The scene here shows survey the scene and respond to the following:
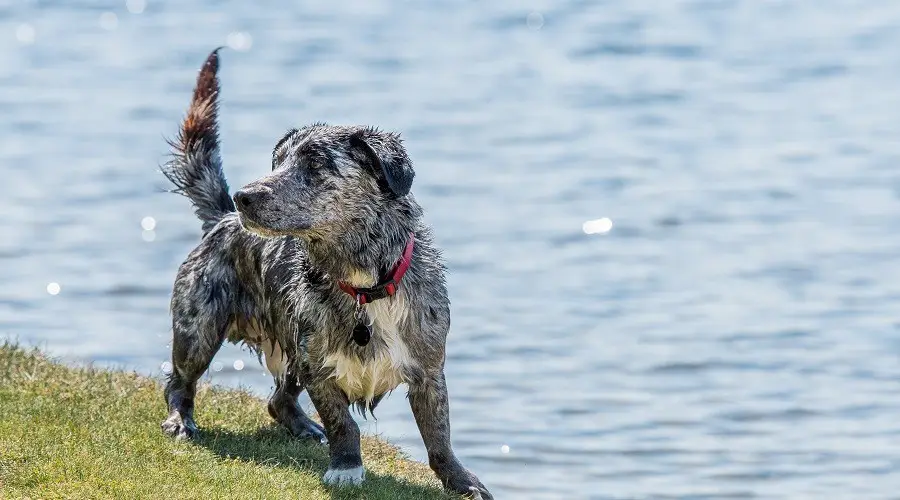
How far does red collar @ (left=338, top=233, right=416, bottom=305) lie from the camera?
6.74 meters

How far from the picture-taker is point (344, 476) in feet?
22.7

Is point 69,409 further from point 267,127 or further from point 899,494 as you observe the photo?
point 267,127

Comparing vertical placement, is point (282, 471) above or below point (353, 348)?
below

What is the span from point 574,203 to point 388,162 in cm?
873

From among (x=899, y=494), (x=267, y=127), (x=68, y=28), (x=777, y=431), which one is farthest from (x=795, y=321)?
(x=68, y=28)

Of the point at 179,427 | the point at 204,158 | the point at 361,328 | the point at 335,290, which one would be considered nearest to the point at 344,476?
the point at 361,328

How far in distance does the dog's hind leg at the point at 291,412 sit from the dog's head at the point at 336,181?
5.15ft

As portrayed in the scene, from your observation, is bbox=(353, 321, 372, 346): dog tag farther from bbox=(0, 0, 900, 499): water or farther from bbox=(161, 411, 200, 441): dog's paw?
bbox=(0, 0, 900, 499): water

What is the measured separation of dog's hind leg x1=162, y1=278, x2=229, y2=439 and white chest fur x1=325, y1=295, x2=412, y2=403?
1.05 m

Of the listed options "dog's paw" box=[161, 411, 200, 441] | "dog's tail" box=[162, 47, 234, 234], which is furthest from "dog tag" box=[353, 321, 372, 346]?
"dog's tail" box=[162, 47, 234, 234]

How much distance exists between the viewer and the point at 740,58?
21.3 m

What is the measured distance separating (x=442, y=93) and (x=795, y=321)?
876 cm

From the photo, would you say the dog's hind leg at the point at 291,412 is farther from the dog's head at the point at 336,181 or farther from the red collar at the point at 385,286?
the dog's head at the point at 336,181

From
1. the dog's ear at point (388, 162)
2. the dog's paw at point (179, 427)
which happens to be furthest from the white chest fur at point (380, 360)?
the dog's paw at point (179, 427)
